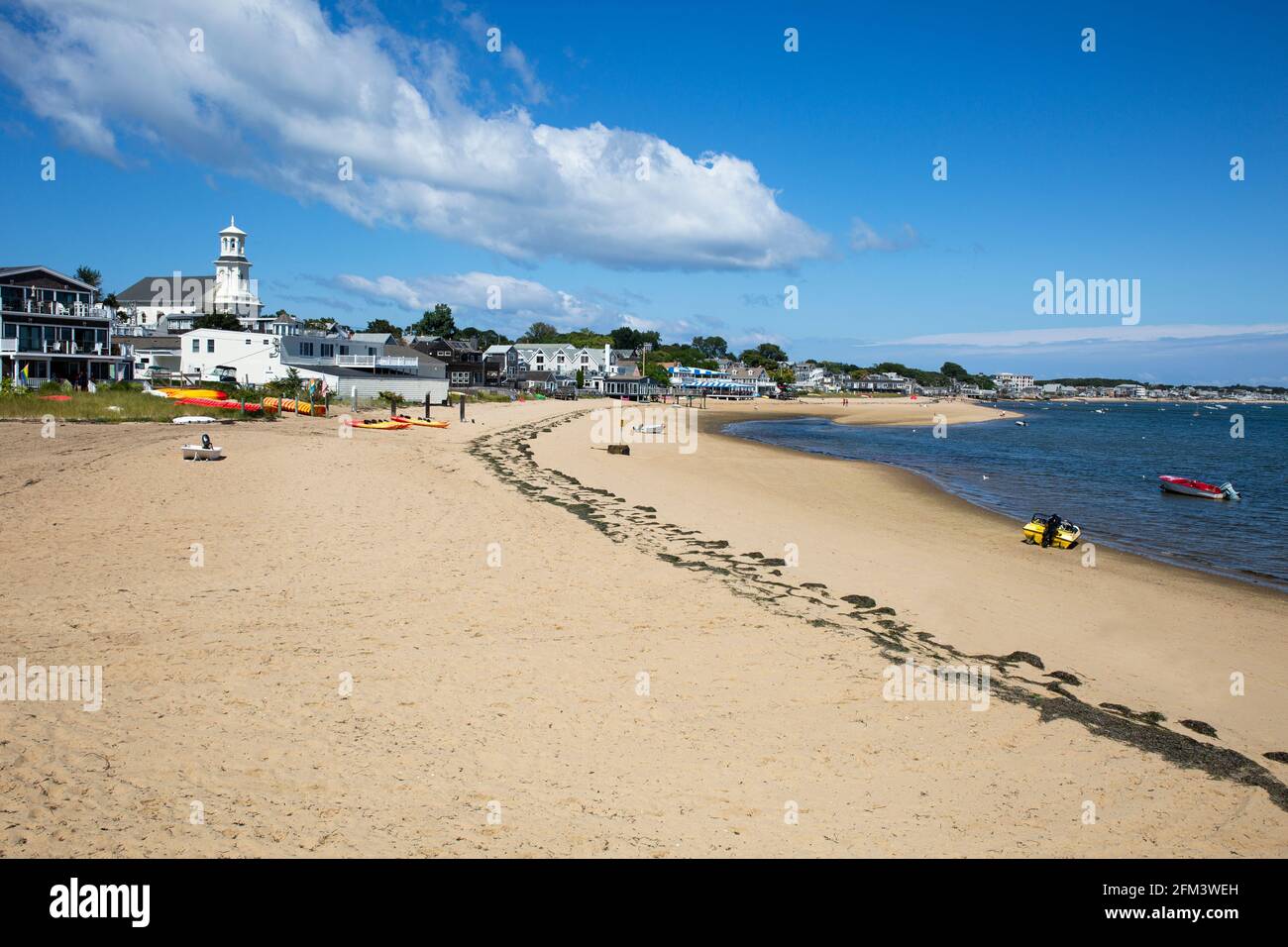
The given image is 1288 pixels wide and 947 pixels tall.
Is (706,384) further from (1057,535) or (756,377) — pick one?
(1057,535)

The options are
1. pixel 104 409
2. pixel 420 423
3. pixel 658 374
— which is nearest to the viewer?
pixel 104 409

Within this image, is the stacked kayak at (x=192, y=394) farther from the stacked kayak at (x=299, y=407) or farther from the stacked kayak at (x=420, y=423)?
the stacked kayak at (x=420, y=423)

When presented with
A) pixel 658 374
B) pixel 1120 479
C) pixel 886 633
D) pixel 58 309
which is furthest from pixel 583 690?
pixel 658 374

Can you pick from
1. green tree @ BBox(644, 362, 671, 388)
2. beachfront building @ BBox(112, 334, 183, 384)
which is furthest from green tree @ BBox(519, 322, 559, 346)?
beachfront building @ BBox(112, 334, 183, 384)

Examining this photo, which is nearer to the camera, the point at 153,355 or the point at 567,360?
the point at 153,355

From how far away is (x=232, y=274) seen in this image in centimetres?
9731

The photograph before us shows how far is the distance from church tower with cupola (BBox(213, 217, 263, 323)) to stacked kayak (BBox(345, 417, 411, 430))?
222 feet

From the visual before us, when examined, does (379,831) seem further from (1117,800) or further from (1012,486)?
(1012,486)

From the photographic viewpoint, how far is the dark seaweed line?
8359 millimetres

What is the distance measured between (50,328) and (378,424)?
25840mm

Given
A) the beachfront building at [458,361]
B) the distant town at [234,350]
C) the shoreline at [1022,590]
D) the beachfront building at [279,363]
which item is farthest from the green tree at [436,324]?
the shoreline at [1022,590]

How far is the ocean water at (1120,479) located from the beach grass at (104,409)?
35.8m
